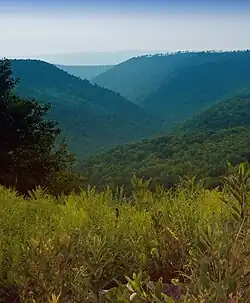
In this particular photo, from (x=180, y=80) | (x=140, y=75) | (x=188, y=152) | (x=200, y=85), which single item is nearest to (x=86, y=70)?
(x=140, y=75)

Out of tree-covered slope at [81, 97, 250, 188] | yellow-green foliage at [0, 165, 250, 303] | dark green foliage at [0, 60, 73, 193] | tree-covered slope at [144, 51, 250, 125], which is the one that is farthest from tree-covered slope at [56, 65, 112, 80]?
yellow-green foliage at [0, 165, 250, 303]

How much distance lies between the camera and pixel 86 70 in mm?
168875

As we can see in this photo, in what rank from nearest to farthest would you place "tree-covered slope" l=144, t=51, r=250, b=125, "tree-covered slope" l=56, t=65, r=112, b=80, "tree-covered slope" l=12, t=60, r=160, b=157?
"tree-covered slope" l=12, t=60, r=160, b=157 < "tree-covered slope" l=144, t=51, r=250, b=125 < "tree-covered slope" l=56, t=65, r=112, b=80

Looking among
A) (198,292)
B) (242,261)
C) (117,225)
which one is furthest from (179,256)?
(198,292)

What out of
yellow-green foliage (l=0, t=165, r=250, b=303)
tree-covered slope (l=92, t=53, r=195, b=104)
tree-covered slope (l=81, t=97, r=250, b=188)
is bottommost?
tree-covered slope (l=81, t=97, r=250, b=188)

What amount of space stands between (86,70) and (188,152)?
135159mm

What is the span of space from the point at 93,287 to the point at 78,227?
26.8 inches

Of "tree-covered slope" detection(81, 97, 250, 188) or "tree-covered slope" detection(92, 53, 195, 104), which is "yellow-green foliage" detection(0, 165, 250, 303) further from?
"tree-covered slope" detection(92, 53, 195, 104)

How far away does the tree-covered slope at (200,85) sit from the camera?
104 m

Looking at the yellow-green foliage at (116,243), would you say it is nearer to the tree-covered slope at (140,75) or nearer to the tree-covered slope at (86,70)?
the tree-covered slope at (140,75)

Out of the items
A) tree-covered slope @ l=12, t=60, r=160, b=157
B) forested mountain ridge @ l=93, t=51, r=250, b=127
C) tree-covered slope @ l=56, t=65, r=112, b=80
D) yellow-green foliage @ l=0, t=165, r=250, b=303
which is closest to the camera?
yellow-green foliage @ l=0, t=165, r=250, b=303

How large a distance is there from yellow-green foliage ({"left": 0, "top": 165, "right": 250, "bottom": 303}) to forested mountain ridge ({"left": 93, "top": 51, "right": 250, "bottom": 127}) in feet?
284

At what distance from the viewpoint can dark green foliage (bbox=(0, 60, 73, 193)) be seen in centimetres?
1040

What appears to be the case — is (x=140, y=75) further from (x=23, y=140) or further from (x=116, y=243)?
(x=116, y=243)
